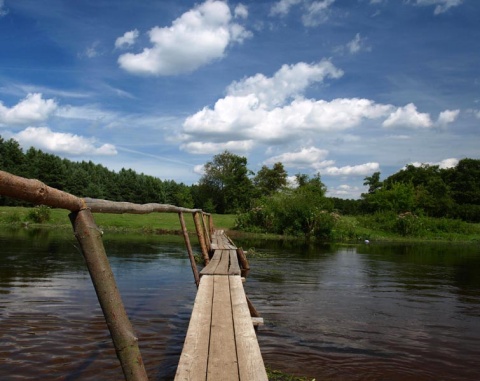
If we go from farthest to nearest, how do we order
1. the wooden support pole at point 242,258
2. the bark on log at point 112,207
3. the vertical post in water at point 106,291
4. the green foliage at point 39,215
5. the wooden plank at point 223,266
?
the green foliage at point 39,215
the wooden support pole at point 242,258
the wooden plank at point 223,266
the bark on log at point 112,207
the vertical post in water at point 106,291

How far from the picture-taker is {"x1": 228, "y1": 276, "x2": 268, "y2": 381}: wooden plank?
2752 mm

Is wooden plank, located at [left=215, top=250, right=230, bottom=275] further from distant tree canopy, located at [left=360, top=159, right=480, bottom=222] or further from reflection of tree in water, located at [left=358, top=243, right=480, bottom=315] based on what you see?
distant tree canopy, located at [left=360, top=159, right=480, bottom=222]

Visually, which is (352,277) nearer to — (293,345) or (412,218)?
(293,345)

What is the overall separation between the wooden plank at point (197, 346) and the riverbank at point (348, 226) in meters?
26.4

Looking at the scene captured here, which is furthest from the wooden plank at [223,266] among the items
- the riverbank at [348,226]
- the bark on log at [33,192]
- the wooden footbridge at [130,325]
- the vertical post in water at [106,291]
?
the riverbank at [348,226]

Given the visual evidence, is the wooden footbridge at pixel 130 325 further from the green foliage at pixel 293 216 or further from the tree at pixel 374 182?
the tree at pixel 374 182

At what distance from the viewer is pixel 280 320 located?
783 cm

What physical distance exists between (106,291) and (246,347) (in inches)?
53.2

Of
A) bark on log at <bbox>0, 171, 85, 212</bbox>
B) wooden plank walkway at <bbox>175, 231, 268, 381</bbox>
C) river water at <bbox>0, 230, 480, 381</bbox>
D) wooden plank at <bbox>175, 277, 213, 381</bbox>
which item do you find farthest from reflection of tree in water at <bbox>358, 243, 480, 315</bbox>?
bark on log at <bbox>0, 171, 85, 212</bbox>

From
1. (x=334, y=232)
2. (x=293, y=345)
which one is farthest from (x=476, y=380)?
(x=334, y=232)

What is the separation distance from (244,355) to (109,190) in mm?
74440

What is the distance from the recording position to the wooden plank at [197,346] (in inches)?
108

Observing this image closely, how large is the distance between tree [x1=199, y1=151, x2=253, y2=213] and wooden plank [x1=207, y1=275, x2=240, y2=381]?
51.6 meters

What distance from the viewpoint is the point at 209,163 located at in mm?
70000
